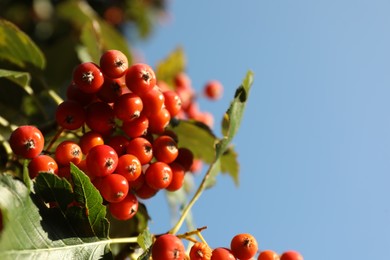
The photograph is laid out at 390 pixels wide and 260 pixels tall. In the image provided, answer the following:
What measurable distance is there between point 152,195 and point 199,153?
971 mm

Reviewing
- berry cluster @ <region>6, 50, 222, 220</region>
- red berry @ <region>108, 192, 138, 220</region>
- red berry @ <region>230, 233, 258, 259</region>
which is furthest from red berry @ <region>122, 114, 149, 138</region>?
red berry @ <region>230, 233, 258, 259</region>

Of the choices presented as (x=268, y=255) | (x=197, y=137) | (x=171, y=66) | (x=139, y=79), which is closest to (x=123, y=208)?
(x=139, y=79)

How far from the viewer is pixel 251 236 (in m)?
2.22

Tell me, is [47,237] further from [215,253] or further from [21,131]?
[215,253]

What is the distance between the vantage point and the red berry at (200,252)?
2150 mm

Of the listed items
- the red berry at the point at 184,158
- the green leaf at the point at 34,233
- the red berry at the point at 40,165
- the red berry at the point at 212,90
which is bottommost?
the green leaf at the point at 34,233

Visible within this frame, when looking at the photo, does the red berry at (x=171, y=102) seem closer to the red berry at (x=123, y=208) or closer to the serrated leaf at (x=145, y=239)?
the red berry at (x=123, y=208)

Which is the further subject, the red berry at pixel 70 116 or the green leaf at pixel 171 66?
the green leaf at pixel 171 66

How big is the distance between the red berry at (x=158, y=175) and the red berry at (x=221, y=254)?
42cm

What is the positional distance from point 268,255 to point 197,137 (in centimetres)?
112

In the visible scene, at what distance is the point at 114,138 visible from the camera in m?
2.40

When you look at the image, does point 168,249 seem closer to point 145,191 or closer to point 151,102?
point 145,191

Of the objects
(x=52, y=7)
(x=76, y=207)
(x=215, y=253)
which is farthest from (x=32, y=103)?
(x=52, y=7)

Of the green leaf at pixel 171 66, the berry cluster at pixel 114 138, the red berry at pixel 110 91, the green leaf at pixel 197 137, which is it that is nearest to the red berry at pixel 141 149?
Result: the berry cluster at pixel 114 138
